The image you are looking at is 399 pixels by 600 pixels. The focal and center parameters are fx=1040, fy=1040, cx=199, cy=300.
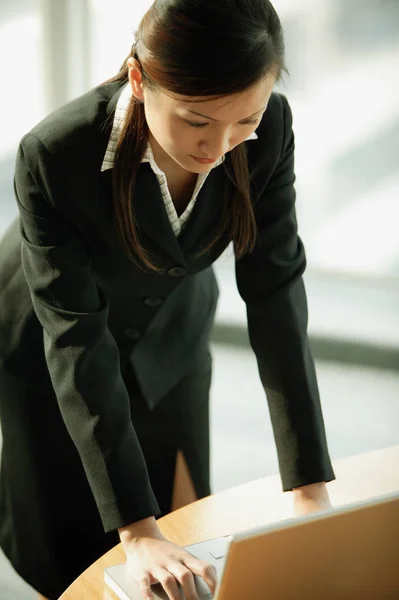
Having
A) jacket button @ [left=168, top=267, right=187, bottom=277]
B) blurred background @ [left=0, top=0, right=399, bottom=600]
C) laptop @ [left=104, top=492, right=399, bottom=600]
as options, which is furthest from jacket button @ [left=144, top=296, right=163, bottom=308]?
blurred background @ [left=0, top=0, right=399, bottom=600]

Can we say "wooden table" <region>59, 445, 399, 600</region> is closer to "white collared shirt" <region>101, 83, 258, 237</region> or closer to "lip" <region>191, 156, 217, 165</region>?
"white collared shirt" <region>101, 83, 258, 237</region>

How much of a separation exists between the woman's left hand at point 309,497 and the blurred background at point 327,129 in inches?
82.3

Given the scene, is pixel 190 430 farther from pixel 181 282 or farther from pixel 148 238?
pixel 148 238

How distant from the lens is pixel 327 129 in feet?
14.0

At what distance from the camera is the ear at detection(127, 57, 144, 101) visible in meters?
1.50

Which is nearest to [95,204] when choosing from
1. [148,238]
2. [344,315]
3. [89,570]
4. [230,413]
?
[148,238]

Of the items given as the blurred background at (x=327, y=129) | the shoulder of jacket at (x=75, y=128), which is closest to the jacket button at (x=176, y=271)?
the shoulder of jacket at (x=75, y=128)

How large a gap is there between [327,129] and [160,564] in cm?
305

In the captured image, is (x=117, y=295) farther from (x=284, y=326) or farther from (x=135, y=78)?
(x=135, y=78)

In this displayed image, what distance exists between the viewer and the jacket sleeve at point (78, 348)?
1594 mm

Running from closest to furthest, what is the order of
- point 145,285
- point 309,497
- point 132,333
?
1. point 309,497
2. point 145,285
3. point 132,333

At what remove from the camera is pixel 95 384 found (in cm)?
161

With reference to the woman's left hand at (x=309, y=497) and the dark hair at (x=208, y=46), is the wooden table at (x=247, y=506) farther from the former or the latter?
the dark hair at (x=208, y=46)

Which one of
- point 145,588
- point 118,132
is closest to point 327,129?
point 118,132
